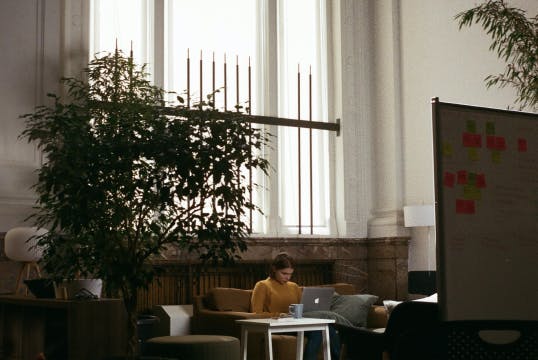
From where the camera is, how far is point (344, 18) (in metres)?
11.2

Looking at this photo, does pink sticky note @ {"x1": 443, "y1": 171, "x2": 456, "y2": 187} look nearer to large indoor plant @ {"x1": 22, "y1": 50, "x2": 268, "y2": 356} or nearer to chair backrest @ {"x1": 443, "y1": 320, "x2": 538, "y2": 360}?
chair backrest @ {"x1": 443, "y1": 320, "x2": 538, "y2": 360}

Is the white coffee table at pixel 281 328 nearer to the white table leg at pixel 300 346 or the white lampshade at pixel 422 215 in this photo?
the white table leg at pixel 300 346

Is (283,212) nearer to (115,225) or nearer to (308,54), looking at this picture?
(308,54)

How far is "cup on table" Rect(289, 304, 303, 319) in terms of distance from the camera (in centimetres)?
754

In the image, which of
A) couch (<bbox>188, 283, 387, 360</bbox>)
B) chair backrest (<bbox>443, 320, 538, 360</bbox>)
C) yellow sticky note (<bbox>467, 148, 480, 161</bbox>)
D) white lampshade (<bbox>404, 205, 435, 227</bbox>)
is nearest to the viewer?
chair backrest (<bbox>443, 320, 538, 360</bbox>)

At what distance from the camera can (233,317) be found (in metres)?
8.15

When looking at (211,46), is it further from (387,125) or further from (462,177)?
(462,177)

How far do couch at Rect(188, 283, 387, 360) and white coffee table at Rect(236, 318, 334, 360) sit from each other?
385mm

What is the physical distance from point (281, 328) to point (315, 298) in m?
1.08

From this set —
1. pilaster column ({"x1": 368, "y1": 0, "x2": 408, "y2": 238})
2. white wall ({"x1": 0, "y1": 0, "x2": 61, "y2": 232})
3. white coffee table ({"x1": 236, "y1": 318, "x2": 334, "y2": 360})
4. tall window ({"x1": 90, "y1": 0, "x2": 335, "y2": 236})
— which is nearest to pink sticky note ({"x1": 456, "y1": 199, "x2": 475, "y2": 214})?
white coffee table ({"x1": 236, "y1": 318, "x2": 334, "y2": 360})

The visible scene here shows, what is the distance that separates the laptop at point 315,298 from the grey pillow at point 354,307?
69 cm

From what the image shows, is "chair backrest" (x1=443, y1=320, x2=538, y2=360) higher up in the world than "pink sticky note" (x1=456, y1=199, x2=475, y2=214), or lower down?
lower down

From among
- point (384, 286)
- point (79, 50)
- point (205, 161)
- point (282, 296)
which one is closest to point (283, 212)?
point (384, 286)

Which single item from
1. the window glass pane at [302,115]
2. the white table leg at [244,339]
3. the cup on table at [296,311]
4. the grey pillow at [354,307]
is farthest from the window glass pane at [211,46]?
the white table leg at [244,339]
